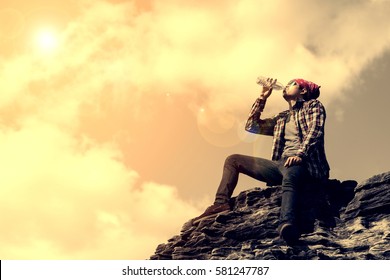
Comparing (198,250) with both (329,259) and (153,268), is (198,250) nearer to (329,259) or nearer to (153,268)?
(153,268)

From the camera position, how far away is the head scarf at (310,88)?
67.9 ft

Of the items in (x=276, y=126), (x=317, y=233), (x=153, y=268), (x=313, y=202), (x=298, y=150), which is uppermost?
(x=276, y=126)

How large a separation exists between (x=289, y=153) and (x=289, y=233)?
10.1ft

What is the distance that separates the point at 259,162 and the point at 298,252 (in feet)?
12.0

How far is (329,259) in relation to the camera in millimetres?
16797

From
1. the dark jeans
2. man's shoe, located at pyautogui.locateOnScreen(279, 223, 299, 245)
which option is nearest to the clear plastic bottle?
the dark jeans

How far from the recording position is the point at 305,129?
19.8 meters

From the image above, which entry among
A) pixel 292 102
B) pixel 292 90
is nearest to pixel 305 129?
pixel 292 102

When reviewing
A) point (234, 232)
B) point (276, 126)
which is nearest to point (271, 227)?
point (234, 232)

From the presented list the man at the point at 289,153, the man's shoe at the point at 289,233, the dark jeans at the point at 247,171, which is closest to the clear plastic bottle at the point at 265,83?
the man at the point at 289,153

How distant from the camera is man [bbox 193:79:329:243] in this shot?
60.7ft

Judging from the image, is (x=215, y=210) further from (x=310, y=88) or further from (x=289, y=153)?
(x=310, y=88)

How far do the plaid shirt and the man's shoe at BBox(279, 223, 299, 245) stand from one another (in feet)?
7.06

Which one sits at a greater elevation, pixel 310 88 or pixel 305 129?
pixel 310 88
